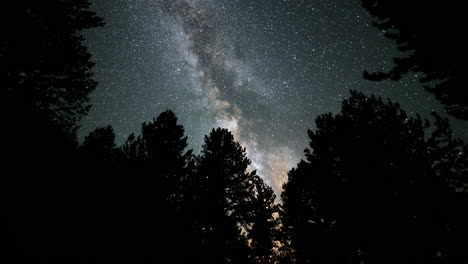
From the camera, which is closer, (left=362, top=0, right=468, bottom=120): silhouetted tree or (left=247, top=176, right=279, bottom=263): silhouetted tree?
(left=362, top=0, right=468, bottom=120): silhouetted tree

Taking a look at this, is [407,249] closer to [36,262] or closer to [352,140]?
[352,140]

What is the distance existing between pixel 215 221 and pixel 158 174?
383 centimetres

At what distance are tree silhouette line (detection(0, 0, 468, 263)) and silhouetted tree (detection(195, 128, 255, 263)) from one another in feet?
0.21

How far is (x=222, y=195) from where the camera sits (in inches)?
529

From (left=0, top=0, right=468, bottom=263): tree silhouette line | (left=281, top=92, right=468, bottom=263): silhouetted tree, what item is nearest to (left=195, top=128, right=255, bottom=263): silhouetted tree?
(left=0, top=0, right=468, bottom=263): tree silhouette line

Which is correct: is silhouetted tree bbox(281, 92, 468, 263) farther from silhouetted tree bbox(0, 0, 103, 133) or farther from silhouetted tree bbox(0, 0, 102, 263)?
silhouetted tree bbox(0, 0, 103, 133)

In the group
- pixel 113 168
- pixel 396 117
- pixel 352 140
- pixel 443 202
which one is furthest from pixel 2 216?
pixel 396 117

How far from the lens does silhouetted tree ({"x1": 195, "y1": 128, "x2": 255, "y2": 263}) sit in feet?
40.2

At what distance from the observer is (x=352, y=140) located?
11547 mm

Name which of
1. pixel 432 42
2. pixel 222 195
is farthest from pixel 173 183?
pixel 432 42

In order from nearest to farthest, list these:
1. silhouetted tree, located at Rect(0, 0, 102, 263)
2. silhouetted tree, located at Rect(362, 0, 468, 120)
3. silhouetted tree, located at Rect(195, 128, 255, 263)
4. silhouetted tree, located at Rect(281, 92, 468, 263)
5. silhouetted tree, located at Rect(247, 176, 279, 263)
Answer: silhouetted tree, located at Rect(362, 0, 468, 120), silhouetted tree, located at Rect(0, 0, 102, 263), silhouetted tree, located at Rect(281, 92, 468, 263), silhouetted tree, located at Rect(195, 128, 255, 263), silhouetted tree, located at Rect(247, 176, 279, 263)

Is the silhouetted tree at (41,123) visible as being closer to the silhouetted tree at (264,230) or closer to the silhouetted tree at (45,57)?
the silhouetted tree at (45,57)

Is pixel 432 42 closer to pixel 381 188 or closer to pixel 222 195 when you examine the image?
pixel 381 188

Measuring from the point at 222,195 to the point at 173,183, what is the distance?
2997mm
